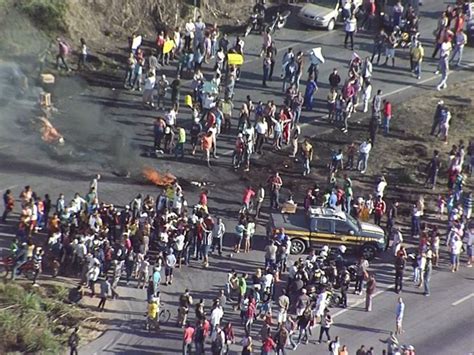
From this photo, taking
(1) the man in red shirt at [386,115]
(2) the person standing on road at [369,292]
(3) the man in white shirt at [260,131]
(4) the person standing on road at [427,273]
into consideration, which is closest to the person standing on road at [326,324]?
(2) the person standing on road at [369,292]

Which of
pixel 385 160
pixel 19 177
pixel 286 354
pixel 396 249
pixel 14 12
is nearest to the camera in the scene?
pixel 286 354

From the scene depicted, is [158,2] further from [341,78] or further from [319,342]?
[319,342]

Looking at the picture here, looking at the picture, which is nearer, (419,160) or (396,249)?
(396,249)

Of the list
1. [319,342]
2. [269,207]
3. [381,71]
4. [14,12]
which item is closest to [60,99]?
[14,12]

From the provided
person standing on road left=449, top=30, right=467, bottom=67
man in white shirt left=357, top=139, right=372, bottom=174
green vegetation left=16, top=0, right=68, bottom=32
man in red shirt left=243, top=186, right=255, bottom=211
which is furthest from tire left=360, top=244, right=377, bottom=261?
green vegetation left=16, top=0, right=68, bottom=32

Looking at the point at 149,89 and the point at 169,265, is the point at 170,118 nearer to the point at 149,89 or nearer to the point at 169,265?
the point at 149,89

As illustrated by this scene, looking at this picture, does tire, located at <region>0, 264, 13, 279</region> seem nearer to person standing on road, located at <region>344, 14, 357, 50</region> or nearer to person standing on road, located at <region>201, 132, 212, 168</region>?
person standing on road, located at <region>201, 132, 212, 168</region>
